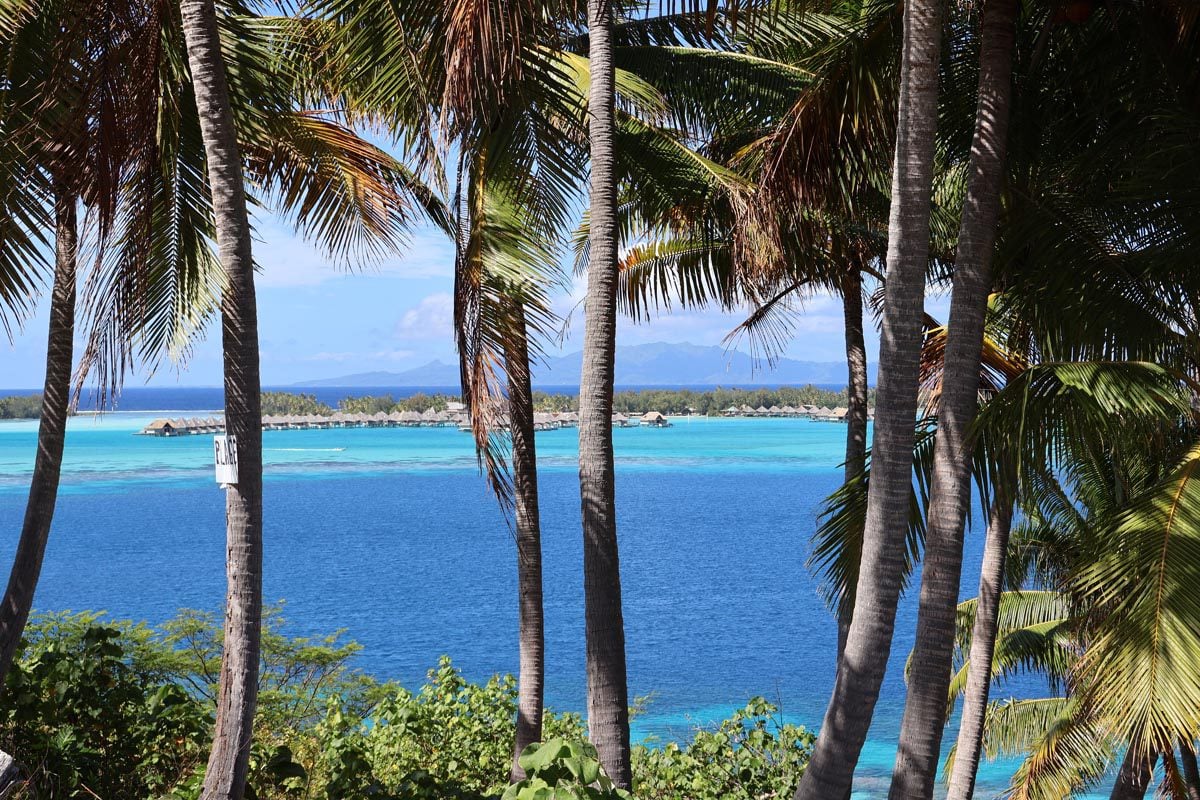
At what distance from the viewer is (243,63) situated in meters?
6.57

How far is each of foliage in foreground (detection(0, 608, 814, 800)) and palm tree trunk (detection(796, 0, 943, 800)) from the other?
1398mm

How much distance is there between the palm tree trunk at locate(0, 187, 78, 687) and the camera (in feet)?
21.8

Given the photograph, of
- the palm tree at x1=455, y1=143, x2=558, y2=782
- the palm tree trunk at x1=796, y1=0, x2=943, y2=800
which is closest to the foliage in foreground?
the palm tree trunk at x1=796, y1=0, x2=943, y2=800

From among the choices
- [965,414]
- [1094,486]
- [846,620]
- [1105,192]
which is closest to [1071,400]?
[965,414]

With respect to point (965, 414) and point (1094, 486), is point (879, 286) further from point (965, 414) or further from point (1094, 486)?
point (965, 414)

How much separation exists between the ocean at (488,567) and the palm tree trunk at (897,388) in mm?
4161

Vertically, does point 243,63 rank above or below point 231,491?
above

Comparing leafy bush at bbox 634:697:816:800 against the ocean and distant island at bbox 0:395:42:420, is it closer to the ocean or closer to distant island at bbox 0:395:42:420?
the ocean

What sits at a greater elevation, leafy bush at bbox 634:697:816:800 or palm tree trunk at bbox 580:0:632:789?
palm tree trunk at bbox 580:0:632:789

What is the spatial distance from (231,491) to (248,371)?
57 cm

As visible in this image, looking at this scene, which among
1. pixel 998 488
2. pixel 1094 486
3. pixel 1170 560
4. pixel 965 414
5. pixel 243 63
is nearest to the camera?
pixel 1170 560

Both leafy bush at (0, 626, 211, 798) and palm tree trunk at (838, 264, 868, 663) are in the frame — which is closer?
leafy bush at (0, 626, 211, 798)

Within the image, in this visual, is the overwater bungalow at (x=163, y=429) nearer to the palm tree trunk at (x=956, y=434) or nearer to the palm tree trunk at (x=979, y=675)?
the palm tree trunk at (x=979, y=675)

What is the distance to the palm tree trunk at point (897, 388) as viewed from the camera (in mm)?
4867
